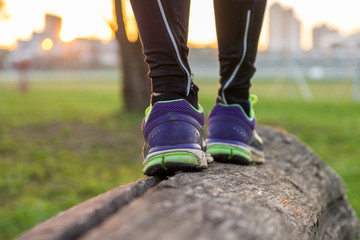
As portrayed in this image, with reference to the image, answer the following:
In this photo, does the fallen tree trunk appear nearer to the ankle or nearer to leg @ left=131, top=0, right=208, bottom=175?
leg @ left=131, top=0, right=208, bottom=175

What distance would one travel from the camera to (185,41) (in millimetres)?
1446

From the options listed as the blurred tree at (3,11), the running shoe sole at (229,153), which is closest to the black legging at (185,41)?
the running shoe sole at (229,153)

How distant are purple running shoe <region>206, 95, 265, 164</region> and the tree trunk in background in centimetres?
599

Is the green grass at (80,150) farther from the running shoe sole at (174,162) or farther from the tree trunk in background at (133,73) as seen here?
Result: the running shoe sole at (174,162)

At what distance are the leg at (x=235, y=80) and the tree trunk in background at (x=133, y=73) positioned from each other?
597 centimetres

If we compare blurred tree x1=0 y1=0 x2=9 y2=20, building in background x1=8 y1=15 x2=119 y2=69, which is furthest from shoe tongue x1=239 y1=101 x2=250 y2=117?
building in background x1=8 y1=15 x2=119 y2=69

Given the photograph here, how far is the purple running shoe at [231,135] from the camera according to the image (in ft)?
5.42

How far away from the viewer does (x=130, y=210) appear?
0.95 m

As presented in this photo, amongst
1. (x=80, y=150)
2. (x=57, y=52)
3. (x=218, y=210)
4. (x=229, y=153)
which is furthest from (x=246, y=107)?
(x=57, y=52)

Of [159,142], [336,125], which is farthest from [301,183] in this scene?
[336,125]

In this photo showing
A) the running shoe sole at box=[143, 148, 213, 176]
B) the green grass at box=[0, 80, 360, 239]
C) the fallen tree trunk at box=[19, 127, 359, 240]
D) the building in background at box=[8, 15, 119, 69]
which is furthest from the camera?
the building in background at box=[8, 15, 119, 69]

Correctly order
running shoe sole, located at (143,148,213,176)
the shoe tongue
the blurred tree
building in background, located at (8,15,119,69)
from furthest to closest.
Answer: building in background, located at (8,15,119,69) → the blurred tree → the shoe tongue → running shoe sole, located at (143,148,213,176)

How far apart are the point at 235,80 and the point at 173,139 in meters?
0.49

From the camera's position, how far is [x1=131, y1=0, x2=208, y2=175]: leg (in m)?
1.35
